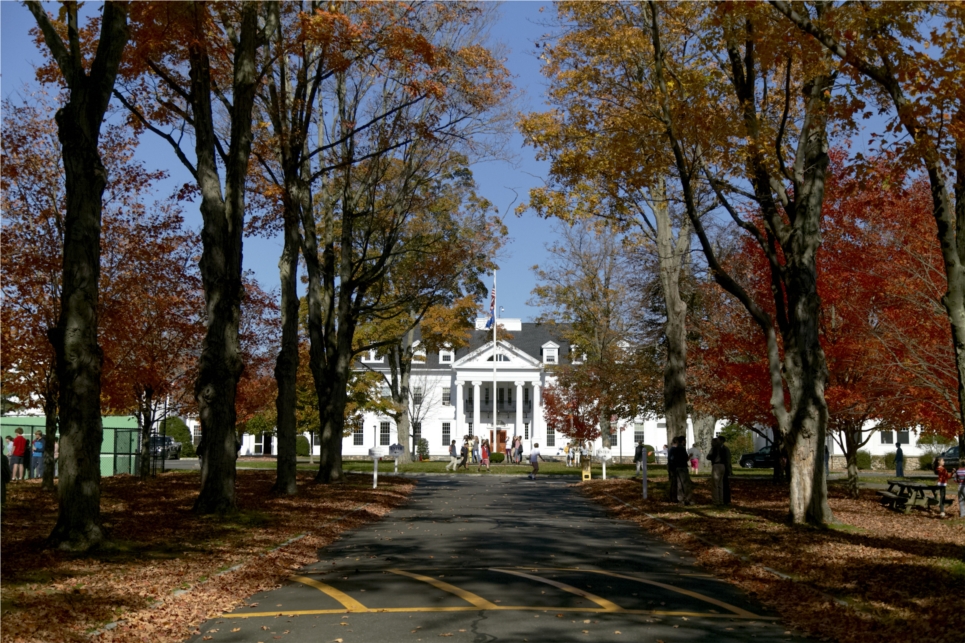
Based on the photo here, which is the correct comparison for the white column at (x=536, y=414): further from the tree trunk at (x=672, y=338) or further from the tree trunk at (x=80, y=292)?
the tree trunk at (x=80, y=292)

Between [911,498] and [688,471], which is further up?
[688,471]

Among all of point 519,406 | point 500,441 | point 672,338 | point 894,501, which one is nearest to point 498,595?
point 894,501

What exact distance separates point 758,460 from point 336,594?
5233cm

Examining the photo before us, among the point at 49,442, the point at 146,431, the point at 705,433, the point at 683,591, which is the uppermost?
the point at 146,431

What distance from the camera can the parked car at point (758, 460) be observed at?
5819 centimetres

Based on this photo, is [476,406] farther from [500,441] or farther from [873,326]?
[873,326]

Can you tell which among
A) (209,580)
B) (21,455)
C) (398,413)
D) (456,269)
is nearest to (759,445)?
(398,413)

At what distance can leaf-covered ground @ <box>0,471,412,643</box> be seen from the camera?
8242 mm

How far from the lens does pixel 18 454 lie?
29.3 metres

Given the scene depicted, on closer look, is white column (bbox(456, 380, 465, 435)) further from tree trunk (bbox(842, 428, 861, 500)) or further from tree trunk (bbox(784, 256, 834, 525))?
tree trunk (bbox(784, 256, 834, 525))

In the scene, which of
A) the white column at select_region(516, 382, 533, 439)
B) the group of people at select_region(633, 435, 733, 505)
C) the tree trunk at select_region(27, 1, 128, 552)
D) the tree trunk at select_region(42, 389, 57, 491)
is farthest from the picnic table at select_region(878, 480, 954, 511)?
the white column at select_region(516, 382, 533, 439)

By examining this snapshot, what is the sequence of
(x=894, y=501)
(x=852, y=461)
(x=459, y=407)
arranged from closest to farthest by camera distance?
Answer: 1. (x=894, y=501)
2. (x=852, y=461)
3. (x=459, y=407)

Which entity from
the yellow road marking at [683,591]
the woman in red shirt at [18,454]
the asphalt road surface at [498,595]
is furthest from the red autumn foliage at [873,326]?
the woman in red shirt at [18,454]

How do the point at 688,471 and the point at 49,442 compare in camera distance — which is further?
the point at 49,442
